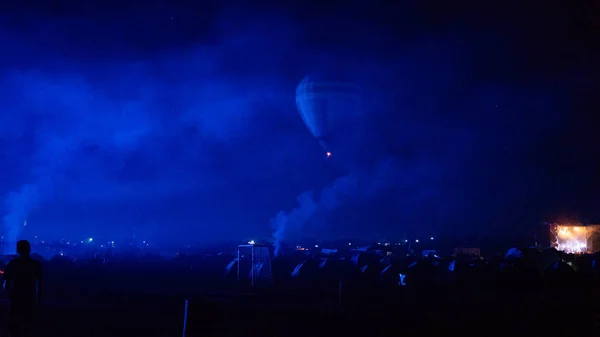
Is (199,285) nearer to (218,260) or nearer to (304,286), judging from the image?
(304,286)

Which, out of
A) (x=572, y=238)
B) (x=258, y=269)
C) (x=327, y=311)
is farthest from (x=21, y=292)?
(x=572, y=238)

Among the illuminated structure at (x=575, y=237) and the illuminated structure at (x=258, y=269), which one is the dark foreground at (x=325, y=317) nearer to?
the illuminated structure at (x=258, y=269)

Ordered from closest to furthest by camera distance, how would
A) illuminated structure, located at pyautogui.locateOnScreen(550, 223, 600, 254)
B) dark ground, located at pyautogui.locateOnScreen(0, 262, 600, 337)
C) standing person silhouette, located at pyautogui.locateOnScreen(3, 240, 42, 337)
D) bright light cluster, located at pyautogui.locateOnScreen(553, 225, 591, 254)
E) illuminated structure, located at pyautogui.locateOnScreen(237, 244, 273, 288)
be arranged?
standing person silhouette, located at pyautogui.locateOnScreen(3, 240, 42, 337) < dark ground, located at pyautogui.locateOnScreen(0, 262, 600, 337) < illuminated structure, located at pyautogui.locateOnScreen(237, 244, 273, 288) < illuminated structure, located at pyautogui.locateOnScreen(550, 223, 600, 254) < bright light cluster, located at pyautogui.locateOnScreen(553, 225, 591, 254)

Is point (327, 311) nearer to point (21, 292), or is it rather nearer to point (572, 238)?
point (21, 292)

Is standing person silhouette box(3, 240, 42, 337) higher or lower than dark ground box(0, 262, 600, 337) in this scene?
higher

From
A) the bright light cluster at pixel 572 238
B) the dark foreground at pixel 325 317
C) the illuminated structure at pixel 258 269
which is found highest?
the bright light cluster at pixel 572 238

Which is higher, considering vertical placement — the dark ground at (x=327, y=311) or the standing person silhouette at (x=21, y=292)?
the standing person silhouette at (x=21, y=292)

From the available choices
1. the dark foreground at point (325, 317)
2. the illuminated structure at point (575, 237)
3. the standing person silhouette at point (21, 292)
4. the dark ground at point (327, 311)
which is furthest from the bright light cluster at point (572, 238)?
the standing person silhouette at point (21, 292)

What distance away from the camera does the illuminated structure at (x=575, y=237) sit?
58594 mm

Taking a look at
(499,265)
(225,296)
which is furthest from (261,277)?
(499,265)

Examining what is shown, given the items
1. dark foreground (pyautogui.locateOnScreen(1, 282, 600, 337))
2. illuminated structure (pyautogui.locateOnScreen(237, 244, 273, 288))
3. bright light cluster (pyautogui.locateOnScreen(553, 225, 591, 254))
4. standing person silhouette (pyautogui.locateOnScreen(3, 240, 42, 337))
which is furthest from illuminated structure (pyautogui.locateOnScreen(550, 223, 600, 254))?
standing person silhouette (pyautogui.locateOnScreen(3, 240, 42, 337))

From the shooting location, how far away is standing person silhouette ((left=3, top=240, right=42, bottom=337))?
9.27m

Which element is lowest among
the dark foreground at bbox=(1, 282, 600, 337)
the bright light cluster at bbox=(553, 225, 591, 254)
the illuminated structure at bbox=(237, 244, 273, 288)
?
the dark foreground at bbox=(1, 282, 600, 337)

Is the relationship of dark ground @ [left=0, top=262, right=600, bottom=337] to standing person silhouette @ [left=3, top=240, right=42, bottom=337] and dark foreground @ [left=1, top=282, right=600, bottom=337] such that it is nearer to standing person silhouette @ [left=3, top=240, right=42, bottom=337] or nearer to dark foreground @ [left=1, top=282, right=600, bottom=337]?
dark foreground @ [left=1, top=282, right=600, bottom=337]
